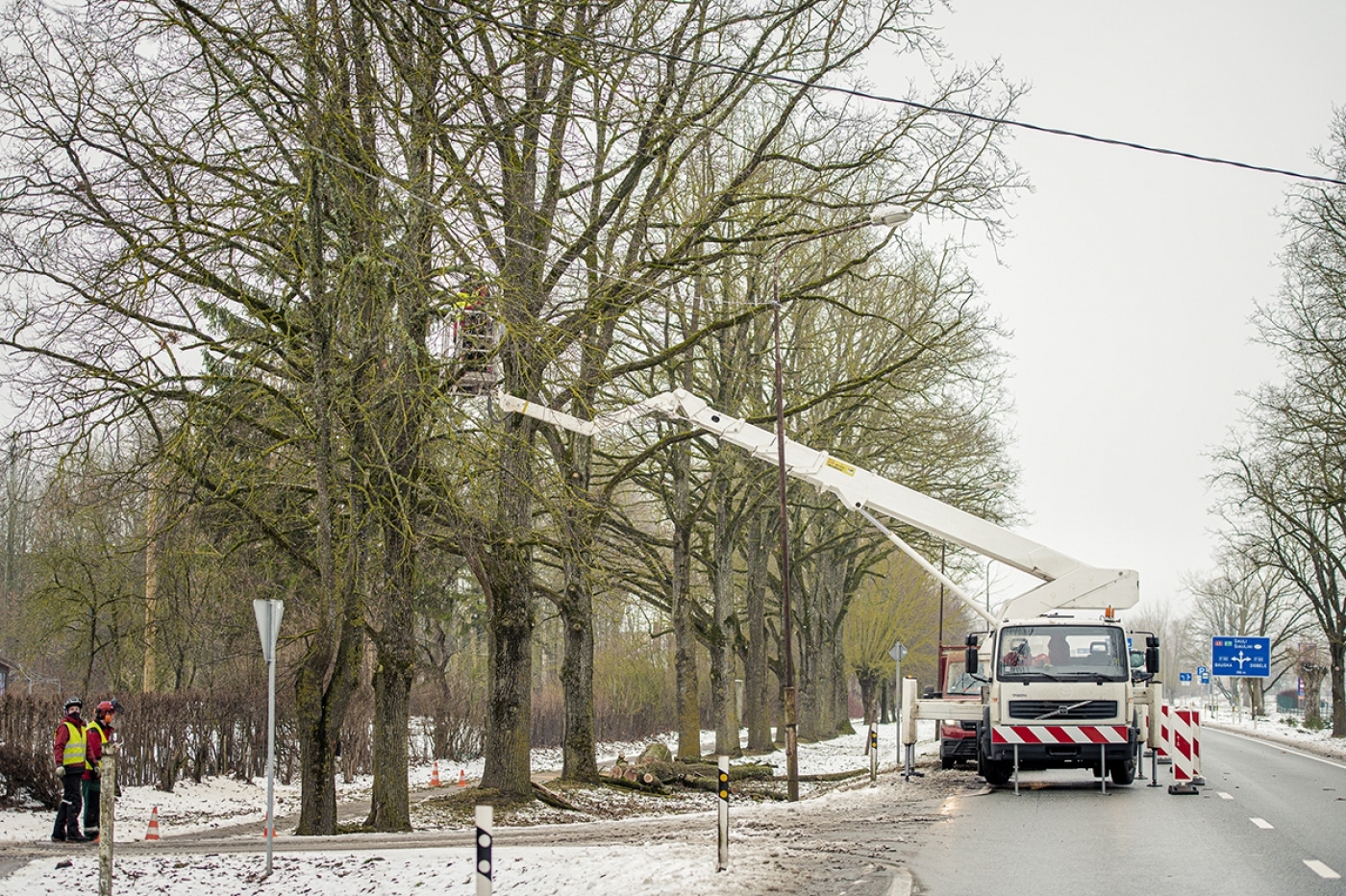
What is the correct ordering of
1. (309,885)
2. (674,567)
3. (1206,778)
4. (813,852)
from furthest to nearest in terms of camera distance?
1. (674,567)
2. (1206,778)
3. (813,852)
4. (309,885)

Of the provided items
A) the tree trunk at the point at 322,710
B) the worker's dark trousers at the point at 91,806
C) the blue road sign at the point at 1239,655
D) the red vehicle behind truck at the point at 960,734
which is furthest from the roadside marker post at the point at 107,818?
the blue road sign at the point at 1239,655

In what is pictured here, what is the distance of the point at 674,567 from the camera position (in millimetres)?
30312

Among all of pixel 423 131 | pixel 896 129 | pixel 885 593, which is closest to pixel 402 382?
pixel 423 131

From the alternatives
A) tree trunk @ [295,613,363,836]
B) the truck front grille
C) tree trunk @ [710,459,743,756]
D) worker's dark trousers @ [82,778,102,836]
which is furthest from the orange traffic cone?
tree trunk @ [710,459,743,756]

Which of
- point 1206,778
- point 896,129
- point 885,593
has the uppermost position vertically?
point 896,129

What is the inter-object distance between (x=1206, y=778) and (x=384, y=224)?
17.0 metres

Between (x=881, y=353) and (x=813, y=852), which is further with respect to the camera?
(x=881, y=353)

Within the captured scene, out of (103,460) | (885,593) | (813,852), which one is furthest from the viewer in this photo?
(885,593)

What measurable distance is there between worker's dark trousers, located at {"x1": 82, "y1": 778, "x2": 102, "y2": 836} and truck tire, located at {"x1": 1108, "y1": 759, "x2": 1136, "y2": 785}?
14.2 m

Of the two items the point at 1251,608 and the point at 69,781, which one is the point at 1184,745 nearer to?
the point at 69,781

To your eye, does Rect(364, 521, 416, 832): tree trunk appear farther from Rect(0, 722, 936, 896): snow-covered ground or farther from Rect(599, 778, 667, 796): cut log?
Rect(599, 778, 667, 796): cut log

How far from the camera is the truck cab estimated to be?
61.6 feet

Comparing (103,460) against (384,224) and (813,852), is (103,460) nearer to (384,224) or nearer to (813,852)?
(384,224)

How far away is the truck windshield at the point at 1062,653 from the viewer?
19078 millimetres
